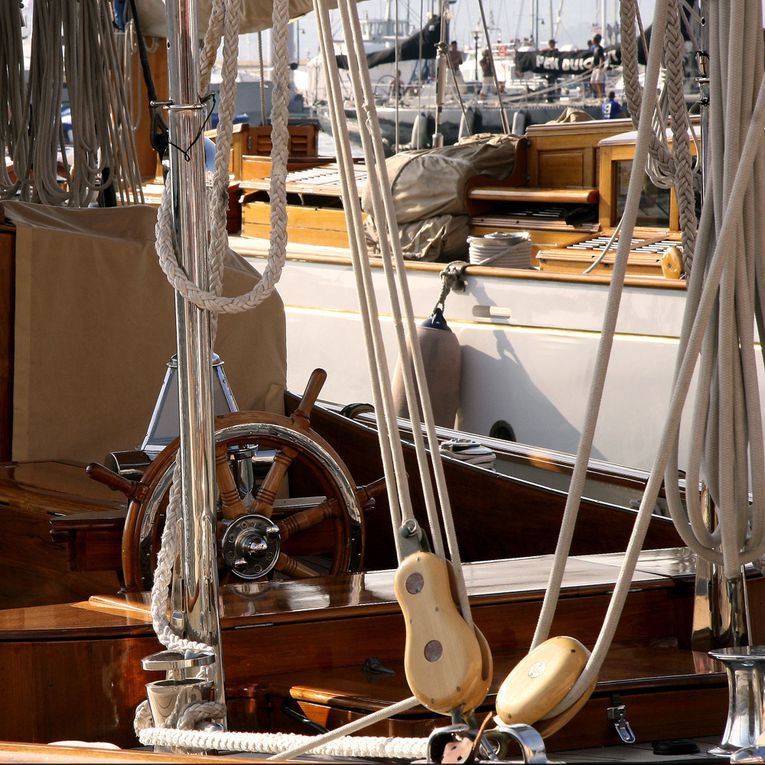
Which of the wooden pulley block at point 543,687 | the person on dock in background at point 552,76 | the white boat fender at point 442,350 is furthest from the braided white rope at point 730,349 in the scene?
the person on dock in background at point 552,76

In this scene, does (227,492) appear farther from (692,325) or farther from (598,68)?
(598,68)

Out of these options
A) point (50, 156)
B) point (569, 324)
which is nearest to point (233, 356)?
point (50, 156)

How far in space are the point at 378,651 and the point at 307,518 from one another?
48 cm

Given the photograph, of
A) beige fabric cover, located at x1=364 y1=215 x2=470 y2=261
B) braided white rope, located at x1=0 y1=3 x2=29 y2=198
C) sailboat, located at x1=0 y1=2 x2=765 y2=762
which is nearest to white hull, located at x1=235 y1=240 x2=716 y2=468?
beige fabric cover, located at x1=364 y1=215 x2=470 y2=261

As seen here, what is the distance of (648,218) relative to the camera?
20.5ft

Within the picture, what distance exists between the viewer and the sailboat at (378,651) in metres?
1.26

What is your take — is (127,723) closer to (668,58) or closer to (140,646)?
(140,646)

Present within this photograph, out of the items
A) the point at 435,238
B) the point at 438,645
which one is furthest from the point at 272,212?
the point at 435,238

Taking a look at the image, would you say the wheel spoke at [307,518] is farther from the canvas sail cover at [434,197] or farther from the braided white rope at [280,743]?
the canvas sail cover at [434,197]

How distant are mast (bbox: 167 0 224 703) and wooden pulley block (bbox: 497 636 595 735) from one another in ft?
1.35

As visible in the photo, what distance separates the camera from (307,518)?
2307 millimetres

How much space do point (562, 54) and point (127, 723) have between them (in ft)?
57.5

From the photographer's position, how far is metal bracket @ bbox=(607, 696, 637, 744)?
1.66 m

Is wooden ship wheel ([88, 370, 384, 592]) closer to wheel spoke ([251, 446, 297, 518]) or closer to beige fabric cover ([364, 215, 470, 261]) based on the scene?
wheel spoke ([251, 446, 297, 518])
